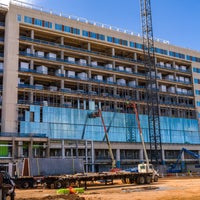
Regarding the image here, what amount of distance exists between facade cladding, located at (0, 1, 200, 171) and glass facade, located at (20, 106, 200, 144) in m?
0.24

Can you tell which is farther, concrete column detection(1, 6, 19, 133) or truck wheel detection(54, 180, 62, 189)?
concrete column detection(1, 6, 19, 133)

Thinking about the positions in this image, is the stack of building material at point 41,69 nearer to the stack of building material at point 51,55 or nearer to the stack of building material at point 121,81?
the stack of building material at point 51,55

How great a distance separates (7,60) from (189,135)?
6075 centimetres

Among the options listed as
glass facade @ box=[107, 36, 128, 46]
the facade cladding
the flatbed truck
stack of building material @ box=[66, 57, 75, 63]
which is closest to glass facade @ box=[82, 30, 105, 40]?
the facade cladding

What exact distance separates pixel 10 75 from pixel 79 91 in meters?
19.2

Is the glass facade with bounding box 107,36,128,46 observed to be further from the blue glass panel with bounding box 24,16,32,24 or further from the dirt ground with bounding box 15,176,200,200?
the dirt ground with bounding box 15,176,200,200

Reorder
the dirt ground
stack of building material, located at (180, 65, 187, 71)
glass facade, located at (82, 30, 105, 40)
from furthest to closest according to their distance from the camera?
stack of building material, located at (180, 65, 187, 71), glass facade, located at (82, 30, 105, 40), the dirt ground

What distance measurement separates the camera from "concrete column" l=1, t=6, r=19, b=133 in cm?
7306

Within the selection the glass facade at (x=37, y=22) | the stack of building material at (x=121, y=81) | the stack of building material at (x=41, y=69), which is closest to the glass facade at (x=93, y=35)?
the glass facade at (x=37, y=22)

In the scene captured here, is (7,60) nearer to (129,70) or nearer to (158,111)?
(129,70)

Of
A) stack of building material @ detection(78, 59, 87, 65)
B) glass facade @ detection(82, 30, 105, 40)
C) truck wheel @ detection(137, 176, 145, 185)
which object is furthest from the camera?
glass facade @ detection(82, 30, 105, 40)

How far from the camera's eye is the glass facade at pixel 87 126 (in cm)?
7612

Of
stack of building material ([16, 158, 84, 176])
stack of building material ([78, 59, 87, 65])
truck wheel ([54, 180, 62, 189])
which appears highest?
stack of building material ([78, 59, 87, 65])

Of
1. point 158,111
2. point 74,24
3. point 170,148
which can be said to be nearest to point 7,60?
point 74,24
